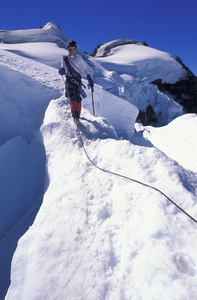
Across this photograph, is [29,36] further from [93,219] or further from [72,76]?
[93,219]

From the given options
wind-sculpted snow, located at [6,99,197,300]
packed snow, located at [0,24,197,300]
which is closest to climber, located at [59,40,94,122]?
packed snow, located at [0,24,197,300]

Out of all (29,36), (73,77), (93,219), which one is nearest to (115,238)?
(93,219)

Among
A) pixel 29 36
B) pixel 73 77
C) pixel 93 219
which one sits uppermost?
pixel 29 36

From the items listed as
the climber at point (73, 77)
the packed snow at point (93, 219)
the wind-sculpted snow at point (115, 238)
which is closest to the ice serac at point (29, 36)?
the climber at point (73, 77)

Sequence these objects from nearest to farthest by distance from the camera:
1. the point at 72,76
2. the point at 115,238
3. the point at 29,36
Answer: the point at 115,238
the point at 72,76
the point at 29,36

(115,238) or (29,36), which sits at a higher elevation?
(29,36)

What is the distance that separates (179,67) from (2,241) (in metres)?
22.1

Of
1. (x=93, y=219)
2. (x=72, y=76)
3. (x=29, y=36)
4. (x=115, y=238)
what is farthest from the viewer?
(x=29, y=36)

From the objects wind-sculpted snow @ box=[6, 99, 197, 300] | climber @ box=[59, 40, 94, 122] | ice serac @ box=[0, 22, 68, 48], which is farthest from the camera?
ice serac @ box=[0, 22, 68, 48]

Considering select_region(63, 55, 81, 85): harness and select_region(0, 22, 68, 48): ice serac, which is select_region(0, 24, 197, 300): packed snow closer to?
select_region(63, 55, 81, 85): harness

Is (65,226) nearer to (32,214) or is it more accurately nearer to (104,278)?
(104,278)

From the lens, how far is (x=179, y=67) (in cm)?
1853

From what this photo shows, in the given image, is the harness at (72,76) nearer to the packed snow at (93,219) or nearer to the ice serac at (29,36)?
the packed snow at (93,219)

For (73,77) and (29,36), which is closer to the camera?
(73,77)
